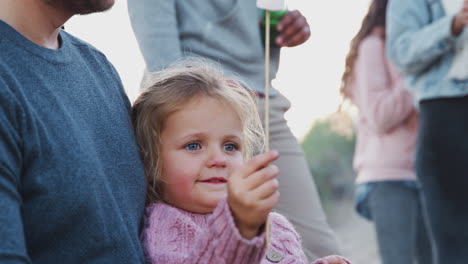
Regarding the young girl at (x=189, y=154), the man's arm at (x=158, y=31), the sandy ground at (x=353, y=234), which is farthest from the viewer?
the sandy ground at (x=353, y=234)

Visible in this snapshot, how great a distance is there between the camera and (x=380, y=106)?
155 inches

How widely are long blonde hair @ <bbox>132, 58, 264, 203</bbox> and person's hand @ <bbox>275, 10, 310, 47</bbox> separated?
541mm

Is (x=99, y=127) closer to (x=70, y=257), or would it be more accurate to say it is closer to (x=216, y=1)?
(x=70, y=257)

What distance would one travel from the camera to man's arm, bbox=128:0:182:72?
2416 mm

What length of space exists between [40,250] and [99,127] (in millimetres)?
327

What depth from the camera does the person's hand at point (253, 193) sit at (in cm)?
139

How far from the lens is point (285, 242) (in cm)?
192

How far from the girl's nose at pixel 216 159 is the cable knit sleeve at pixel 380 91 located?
2.26 m

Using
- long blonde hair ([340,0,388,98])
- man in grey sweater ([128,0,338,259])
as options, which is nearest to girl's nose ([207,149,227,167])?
man in grey sweater ([128,0,338,259])

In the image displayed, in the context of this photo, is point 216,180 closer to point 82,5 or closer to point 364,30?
point 82,5

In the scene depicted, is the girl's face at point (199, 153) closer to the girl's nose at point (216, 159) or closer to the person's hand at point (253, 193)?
the girl's nose at point (216, 159)

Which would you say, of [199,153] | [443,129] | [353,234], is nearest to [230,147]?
[199,153]

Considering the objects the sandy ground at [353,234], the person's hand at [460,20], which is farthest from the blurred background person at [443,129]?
the sandy ground at [353,234]

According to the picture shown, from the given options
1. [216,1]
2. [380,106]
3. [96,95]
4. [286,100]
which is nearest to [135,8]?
[216,1]
